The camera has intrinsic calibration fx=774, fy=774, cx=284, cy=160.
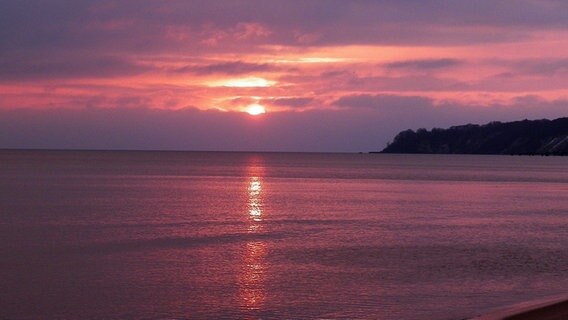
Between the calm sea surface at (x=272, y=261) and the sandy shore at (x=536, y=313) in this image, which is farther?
the calm sea surface at (x=272, y=261)

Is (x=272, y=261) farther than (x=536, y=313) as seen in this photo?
Yes

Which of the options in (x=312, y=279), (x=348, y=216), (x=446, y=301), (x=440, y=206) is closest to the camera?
(x=446, y=301)

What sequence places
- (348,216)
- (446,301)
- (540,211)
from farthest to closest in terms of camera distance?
1. (540,211)
2. (348,216)
3. (446,301)

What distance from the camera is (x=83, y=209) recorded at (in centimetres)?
4766

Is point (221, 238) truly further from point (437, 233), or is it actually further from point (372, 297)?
point (372, 297)

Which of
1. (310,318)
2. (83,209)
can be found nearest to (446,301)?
(310,318)

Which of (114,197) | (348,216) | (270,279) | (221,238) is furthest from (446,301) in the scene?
(114,197)

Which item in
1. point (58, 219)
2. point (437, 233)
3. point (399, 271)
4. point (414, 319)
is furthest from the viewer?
point (58, 219)

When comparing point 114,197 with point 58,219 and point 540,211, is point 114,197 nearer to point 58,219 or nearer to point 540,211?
point 58,219

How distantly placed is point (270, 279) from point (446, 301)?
219 inches

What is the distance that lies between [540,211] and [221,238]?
25.9 m

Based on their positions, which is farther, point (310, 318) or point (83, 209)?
point (83, 209)

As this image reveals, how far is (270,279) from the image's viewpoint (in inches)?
902

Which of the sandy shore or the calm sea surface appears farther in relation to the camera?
the calm sea surface
